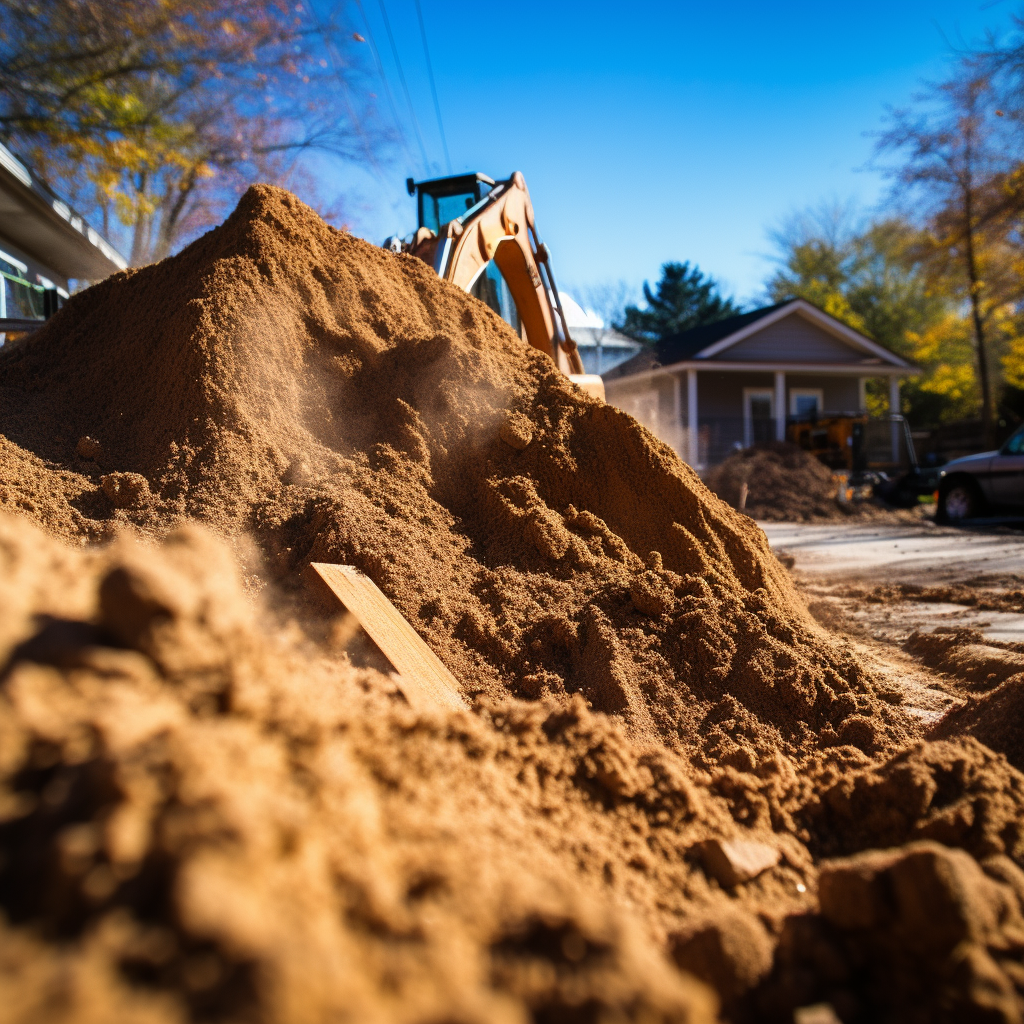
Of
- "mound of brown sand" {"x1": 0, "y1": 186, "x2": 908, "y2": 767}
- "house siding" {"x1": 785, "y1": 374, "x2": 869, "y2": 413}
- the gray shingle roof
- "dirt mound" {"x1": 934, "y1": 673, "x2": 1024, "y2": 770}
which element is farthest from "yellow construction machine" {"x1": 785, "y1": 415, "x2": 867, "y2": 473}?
"dirt mound" {"x1": 934, "y1": 673, "x2": 1024, "y2": 770}

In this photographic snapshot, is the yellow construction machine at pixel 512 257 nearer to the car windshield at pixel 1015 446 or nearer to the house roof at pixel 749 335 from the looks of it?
the car windshield at pixel 1015 446

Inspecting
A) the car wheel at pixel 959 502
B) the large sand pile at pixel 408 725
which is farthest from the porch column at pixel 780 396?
the large sand pile at pixel 408 725

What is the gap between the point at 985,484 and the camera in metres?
14.0

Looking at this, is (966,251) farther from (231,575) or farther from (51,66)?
(231,575)

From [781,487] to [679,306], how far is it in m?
34.5

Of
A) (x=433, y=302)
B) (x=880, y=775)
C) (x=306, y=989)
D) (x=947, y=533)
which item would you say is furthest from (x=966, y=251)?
(x=306, y=989)

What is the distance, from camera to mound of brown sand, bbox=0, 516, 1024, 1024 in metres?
0.82

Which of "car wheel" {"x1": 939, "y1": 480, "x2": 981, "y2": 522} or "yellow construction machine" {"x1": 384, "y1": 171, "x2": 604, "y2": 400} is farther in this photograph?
"car wheel" {"x1": 939, "y1": 480, "x2": 981, "y2": 522}

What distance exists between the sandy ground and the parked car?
2.22ft

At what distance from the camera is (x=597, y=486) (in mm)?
4305

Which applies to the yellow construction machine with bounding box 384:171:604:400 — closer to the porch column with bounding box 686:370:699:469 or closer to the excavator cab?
the excavator cab

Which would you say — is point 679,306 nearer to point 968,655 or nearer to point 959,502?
point 959,502

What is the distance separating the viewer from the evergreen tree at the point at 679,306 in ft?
158

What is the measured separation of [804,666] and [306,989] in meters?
2.89
